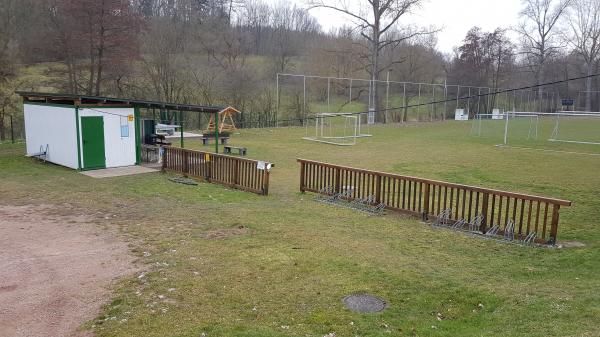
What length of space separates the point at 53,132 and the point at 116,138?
222cm

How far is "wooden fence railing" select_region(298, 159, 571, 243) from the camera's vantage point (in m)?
8.44

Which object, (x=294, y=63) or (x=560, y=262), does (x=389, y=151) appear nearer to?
(x=560, y=262)

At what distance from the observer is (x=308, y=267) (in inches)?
247

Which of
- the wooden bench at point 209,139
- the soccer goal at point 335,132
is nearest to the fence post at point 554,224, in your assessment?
the soccer goal at point 335,132

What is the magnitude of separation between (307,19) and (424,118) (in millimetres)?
24635

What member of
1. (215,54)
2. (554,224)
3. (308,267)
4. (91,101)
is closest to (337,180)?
(554,224)

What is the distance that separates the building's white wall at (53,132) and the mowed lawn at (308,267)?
6.65 feet

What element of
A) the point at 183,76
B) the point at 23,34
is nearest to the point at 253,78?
the point at 183,76

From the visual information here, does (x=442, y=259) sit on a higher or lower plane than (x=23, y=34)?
lower

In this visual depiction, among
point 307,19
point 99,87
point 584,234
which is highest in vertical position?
point 307,19

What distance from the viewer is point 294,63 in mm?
47656

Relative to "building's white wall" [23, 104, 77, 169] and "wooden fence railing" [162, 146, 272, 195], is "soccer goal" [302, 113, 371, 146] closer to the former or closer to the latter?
"wooden fence railing" [162, 146, 272, 195]

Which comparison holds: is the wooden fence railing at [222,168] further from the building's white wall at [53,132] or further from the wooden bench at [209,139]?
the wooden bench at [209,139]

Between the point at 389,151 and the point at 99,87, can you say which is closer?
the point at 389,151
